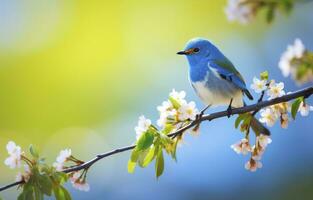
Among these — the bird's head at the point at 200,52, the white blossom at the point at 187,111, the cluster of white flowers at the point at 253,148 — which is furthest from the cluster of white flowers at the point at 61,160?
the bird's head at the point at 200,52

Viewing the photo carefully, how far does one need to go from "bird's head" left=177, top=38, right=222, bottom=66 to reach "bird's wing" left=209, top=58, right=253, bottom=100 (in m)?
0.06

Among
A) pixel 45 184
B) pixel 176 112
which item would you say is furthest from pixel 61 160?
pixel 176 112

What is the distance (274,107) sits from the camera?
225 centimetres

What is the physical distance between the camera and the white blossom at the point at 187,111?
7.45 ft

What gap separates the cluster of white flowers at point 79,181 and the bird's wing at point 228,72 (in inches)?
45.4

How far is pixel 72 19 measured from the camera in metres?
8.31

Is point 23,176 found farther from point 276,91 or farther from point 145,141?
point 276,91

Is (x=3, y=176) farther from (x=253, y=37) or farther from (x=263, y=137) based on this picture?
(x=263, y=137)

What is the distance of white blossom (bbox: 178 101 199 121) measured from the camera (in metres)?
2.27

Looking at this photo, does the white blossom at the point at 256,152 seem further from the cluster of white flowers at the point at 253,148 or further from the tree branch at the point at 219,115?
the tree branch at the point at 219,115

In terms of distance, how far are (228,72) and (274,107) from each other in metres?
1.02

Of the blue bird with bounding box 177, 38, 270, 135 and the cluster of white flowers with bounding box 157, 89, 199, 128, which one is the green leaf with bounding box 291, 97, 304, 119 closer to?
the cluster of white flowers with bounding box 157, 89, 199, 128

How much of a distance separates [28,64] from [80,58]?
71 centimetres

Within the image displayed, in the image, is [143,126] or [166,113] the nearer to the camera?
[143,126]
